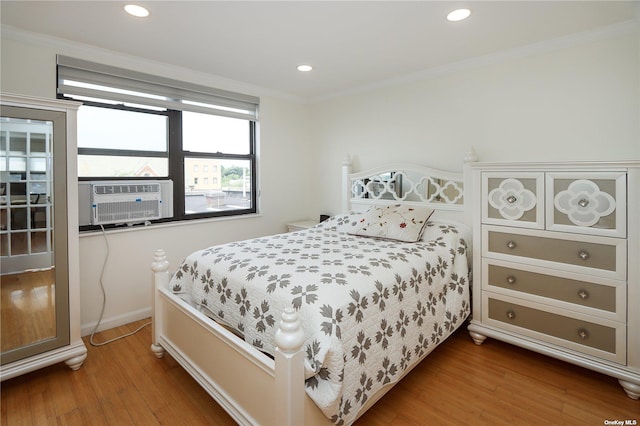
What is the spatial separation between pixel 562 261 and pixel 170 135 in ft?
10.8

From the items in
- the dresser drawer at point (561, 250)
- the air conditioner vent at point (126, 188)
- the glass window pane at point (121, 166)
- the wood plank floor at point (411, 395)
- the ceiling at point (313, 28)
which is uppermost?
the ceiling at point (313, 28)

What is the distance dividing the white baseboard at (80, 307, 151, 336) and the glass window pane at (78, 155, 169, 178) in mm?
1211

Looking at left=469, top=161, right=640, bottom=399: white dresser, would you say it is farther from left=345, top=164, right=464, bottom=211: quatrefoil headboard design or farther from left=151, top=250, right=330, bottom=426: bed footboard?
left=151, top=250, right=330, bottom=426: bed footboard

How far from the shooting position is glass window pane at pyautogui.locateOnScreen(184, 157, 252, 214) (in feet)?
10.9

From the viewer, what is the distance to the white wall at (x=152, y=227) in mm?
2346

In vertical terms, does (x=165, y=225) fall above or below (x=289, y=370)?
above

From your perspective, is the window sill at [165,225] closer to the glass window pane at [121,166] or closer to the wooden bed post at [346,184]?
the glass window pane at [121,166]

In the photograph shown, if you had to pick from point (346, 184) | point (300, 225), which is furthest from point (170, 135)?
point (346, 184)

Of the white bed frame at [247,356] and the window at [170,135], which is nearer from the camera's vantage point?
the white bed frame at [247,356]

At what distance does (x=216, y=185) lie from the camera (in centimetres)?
356

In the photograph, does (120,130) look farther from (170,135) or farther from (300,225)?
(300,225)

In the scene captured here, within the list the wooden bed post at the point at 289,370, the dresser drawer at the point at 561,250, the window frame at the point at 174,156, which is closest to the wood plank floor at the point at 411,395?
the wooden bed post at the point at 289,370

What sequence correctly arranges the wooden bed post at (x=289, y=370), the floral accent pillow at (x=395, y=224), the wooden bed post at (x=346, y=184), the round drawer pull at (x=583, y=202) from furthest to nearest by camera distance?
the wooden bed post at (x=346, y=184) → the floral accent pillow at (x=395, y=224) → the round drawer pull at (x=583, y=202) → the wooden bed post at (x=289, y=370)

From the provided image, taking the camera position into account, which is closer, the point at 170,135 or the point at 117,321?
the point at 117,321
